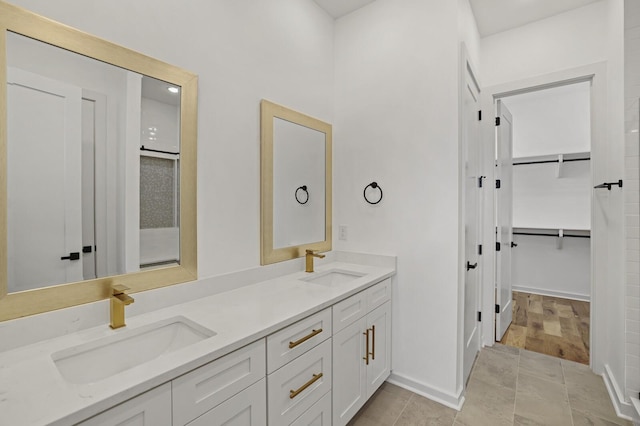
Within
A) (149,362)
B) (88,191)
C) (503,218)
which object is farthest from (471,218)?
(88,191)

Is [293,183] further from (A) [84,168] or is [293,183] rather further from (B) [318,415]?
(B) [318,415]

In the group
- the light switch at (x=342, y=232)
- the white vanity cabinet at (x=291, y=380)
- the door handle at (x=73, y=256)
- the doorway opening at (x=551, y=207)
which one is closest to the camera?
the white vanity cabinet at (x=291, y=380)

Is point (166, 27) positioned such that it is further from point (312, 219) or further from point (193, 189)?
point (312, 219)

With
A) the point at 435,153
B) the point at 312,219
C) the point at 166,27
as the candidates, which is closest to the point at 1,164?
the point at 166,27

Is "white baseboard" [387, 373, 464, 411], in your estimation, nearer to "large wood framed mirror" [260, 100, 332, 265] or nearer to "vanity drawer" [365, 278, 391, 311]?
"vanity drawer" [365, 278, 391, 311]

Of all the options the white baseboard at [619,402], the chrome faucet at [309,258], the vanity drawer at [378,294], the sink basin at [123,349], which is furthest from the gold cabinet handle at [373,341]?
the white baseboard at [619,402]

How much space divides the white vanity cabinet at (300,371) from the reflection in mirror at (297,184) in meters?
0.76

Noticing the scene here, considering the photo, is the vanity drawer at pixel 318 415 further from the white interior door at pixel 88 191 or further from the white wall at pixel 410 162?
the white interior door at pixel 88 191

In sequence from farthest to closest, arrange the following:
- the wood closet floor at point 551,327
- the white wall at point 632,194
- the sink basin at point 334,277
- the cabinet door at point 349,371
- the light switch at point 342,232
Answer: the wood closet floor at point 551,327 → the light switch at point 342,232 → the sink basin at point 334,277 → the white wall at point 632,194 → the cabinet door at point 349,371

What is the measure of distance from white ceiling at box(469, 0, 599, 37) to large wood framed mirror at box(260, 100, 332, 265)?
1.60 metres

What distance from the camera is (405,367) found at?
2.19 m

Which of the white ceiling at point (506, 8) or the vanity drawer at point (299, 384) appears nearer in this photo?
the vanity drawer at point (299, 384)

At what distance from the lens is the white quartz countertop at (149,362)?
2.35ft

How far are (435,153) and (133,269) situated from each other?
193 cm
